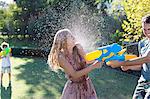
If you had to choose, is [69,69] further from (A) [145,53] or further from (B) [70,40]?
(A) [145,53]

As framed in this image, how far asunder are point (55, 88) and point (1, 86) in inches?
53.4

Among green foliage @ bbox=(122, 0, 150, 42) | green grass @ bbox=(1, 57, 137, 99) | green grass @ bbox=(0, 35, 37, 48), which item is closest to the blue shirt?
green foliage @ bbox=(122, 0, 150, 42)

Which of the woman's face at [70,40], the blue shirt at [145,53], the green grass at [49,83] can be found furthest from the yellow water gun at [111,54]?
the green grass at [49,83]

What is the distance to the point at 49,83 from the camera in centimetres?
928

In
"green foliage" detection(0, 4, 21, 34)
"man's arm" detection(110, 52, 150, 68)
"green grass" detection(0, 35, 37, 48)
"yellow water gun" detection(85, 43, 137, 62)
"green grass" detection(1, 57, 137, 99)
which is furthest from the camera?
"green foliage" detection(0, 4, 21, 34)

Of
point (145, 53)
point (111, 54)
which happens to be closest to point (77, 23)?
point (111, 54)

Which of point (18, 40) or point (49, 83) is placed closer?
point (49, 83)

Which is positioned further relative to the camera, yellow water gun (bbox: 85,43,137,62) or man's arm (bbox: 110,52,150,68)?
yellow water gun (bbox: 85,43,137,62)

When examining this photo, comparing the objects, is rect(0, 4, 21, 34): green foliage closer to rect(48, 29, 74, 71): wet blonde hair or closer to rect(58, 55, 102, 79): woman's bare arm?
rect(48, 29, 74, 71): wet blonde hair

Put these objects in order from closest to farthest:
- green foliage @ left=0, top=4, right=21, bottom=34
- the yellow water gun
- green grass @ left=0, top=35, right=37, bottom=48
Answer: the yellow water gun
green grass @ left=0, top=35, right=37, bottom=48
green foliage @ left=0, top=4, right=21, bottom=34

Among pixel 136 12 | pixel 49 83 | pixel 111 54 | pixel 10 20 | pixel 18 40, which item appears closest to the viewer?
pixel 111 54

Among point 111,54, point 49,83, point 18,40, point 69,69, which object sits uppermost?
point 111,54

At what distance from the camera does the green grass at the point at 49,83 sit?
800cm

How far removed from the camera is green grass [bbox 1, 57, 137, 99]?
8.00 metres
